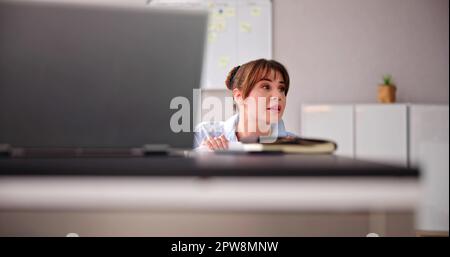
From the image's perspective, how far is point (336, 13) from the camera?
11.1ft

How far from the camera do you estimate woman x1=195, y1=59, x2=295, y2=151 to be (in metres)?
1.03

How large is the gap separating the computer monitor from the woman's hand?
225 mm

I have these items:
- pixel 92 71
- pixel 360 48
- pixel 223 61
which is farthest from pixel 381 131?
pixel 92 71

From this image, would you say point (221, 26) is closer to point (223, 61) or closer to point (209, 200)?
point (223, 61)

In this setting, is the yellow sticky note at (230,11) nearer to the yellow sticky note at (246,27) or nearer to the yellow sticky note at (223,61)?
the yellow sticky note at (246,27)

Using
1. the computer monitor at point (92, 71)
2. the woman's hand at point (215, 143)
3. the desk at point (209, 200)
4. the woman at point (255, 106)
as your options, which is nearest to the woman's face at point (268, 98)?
the woman at point (255, 106)

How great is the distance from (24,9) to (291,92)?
8.70 feet

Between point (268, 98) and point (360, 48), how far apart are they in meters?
2.61

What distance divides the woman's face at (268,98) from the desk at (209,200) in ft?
1.57

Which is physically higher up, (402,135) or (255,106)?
(402,135)

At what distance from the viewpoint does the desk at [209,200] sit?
1.73 ft

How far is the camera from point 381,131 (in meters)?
2.93

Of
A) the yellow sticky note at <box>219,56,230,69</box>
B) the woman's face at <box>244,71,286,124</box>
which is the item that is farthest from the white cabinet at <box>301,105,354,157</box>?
the woman's face at <box>244,71,286,124</box>

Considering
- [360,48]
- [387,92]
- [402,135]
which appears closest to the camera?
[402,135]
